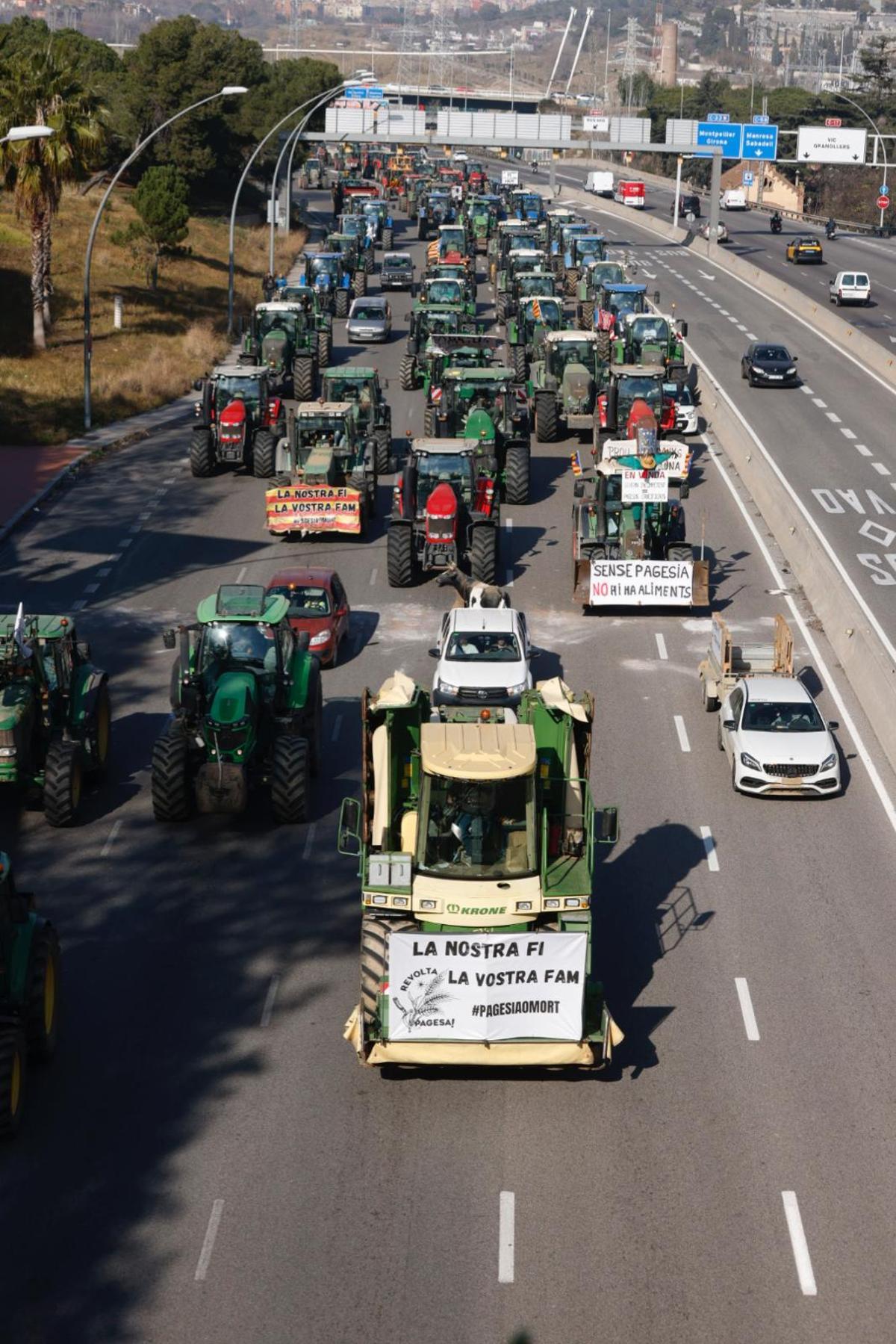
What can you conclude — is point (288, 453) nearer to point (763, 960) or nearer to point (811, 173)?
point (763, 960)

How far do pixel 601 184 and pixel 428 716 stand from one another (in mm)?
128976

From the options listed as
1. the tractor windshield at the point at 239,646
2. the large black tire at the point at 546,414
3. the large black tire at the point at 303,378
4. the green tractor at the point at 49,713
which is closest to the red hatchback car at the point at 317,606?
the tractor windshield at the point at 239,646

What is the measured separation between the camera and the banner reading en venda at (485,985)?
700 inches

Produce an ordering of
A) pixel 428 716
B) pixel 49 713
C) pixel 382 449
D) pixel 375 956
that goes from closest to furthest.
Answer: pixel 375 956, pixel 428 716, pixel 49 713, pixel 382 449

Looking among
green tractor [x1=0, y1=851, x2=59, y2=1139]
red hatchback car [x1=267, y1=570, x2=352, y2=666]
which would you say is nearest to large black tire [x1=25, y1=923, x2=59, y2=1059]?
green tractor [x1=0, y1=851, x2=59, y2=1139]

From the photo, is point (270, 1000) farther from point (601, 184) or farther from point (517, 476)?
point (601, 184)

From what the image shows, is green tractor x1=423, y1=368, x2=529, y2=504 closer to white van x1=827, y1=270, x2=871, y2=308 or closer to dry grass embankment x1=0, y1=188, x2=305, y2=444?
dry grass embankment x1=0, y1=188, x2=305, y2=444

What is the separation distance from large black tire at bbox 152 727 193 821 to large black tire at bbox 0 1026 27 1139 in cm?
813

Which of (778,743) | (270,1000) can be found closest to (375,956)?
(270,1000)

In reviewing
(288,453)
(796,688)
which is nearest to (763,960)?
(796,688)

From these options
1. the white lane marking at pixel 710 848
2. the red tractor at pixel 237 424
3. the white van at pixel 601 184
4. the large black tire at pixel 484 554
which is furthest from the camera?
the white van at pixel 601 184

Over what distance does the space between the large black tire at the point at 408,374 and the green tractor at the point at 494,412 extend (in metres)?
11.5

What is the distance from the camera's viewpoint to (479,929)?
18156 mm

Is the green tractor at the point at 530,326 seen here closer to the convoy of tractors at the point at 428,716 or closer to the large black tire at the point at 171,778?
the convoy of tractors at the point at 428,716
